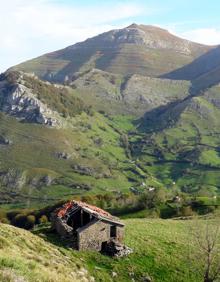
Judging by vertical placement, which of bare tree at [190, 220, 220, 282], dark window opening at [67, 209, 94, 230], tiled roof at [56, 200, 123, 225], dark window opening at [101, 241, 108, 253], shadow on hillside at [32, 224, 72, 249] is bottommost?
bare tree at [190, 220, 220, 282]

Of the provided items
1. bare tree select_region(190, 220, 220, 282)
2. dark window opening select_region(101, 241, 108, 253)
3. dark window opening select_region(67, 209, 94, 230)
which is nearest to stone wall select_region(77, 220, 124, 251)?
dark window opening select_region(101, 241, 108, 253)

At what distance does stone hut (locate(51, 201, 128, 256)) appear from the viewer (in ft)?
174

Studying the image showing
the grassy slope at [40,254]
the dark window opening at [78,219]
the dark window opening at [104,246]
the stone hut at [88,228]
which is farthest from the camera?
the dark window opening at [78,219]

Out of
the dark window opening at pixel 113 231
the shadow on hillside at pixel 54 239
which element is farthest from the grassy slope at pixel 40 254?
the dark window opening at pixel 113 231

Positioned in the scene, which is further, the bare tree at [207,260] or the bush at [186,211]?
the bush at [186,211]

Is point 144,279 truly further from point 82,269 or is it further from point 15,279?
point 15,279

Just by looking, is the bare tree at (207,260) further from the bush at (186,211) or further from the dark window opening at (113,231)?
the bush at (186,211)

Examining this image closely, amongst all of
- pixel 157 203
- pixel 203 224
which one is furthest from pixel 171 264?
pixel 157 203

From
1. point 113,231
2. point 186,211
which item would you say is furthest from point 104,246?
point 186,211

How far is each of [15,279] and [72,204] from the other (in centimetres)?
3479

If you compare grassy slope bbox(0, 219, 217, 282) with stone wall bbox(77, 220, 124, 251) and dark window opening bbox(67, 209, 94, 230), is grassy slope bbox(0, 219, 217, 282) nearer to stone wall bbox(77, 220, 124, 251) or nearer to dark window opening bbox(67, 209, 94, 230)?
stone wall bbox(77, 220, 124, 251)

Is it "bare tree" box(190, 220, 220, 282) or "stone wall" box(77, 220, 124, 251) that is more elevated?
"stone wall" box(77, 220, 124, 251)

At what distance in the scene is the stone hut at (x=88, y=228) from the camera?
5300 centimetres

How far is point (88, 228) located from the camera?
5334 centimetres
